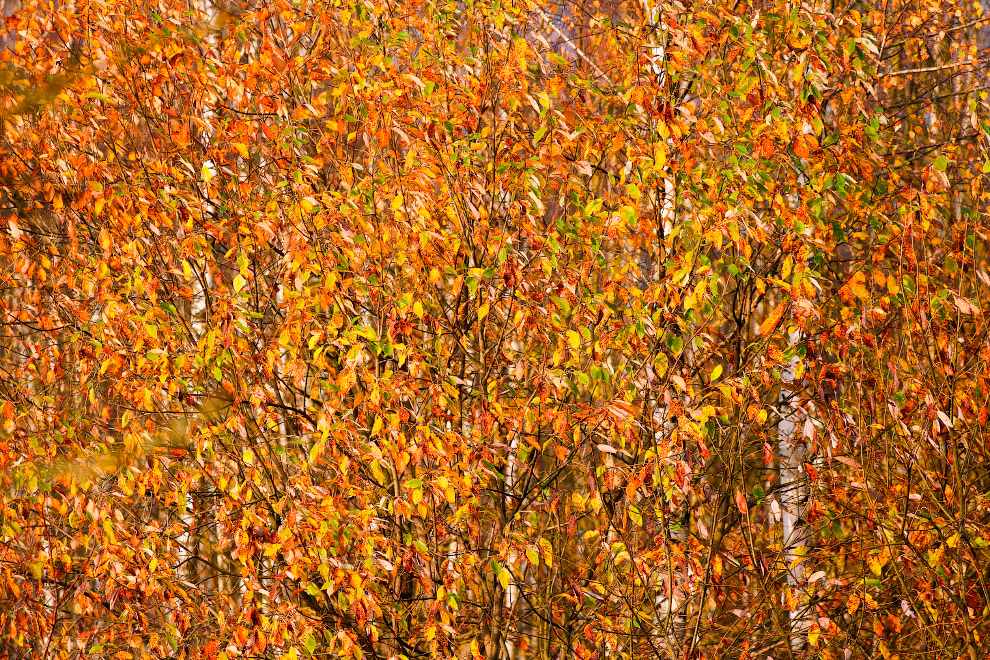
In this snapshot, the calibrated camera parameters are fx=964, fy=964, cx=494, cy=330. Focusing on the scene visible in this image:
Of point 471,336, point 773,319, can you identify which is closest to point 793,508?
point 773,319

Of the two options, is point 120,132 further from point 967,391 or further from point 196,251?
point 967,391

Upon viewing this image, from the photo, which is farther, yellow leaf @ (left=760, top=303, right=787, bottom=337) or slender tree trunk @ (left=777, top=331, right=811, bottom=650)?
slender tree trunk @ (left=777, top=331, right=811, bottom=650)

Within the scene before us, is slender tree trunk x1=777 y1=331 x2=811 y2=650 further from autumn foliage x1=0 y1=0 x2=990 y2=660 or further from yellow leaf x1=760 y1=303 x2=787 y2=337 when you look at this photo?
yellow leaf x1=760 y1=303 x2=787 y2=337

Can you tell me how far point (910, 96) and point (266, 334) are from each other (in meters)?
3.49

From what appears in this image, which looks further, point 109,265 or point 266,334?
point 266,334

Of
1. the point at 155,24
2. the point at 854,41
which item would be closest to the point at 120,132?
the point at 155,24

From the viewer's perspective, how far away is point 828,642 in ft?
12.2

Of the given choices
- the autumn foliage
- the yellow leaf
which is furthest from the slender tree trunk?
the yellow leaf

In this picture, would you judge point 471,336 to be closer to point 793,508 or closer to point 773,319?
point 773,319

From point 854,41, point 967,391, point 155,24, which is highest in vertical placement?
point 155,24

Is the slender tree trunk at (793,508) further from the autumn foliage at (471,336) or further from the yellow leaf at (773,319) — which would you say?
the yellow leaf at (773,319)

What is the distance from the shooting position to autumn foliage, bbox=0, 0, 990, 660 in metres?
3.43

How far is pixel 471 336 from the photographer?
13.1 feet

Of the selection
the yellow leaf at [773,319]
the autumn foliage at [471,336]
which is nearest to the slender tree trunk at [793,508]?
the autumn foliage at [471,336]
